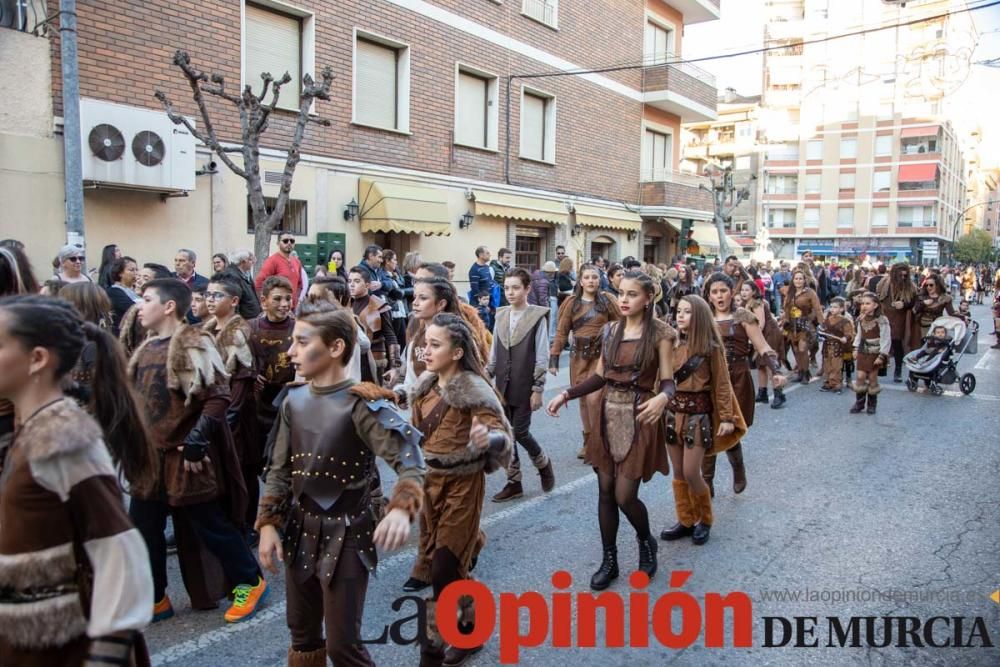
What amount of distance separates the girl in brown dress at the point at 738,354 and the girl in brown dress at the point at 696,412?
0.57m

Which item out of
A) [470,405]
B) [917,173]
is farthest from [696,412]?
[917,173]

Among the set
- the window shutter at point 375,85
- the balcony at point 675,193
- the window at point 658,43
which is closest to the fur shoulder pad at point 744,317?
the window shutter at point 375,85

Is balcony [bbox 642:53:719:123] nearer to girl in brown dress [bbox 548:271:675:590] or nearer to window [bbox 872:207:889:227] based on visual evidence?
girl in brown dress [bbox 548:271:675:590]

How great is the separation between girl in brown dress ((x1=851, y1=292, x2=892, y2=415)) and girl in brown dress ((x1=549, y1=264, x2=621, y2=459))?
15.6 feet

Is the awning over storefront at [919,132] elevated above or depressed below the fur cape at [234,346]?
above

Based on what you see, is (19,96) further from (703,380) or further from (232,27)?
(703,380)

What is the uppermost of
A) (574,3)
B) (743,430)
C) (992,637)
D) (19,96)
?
(574,3)

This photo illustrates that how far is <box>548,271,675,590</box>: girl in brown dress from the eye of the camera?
432cm

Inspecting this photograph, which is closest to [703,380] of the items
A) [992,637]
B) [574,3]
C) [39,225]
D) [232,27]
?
[992,637]

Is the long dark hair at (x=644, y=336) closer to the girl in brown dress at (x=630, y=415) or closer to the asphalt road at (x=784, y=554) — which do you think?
the girl in brown dress at (x=630, y=415)

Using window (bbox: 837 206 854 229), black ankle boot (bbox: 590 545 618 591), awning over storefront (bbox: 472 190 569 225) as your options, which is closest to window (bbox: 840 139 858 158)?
window (bbox: 837 206 854 229)

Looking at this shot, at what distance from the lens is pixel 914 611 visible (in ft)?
13.5

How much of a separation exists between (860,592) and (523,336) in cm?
297

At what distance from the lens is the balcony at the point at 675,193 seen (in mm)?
23438
